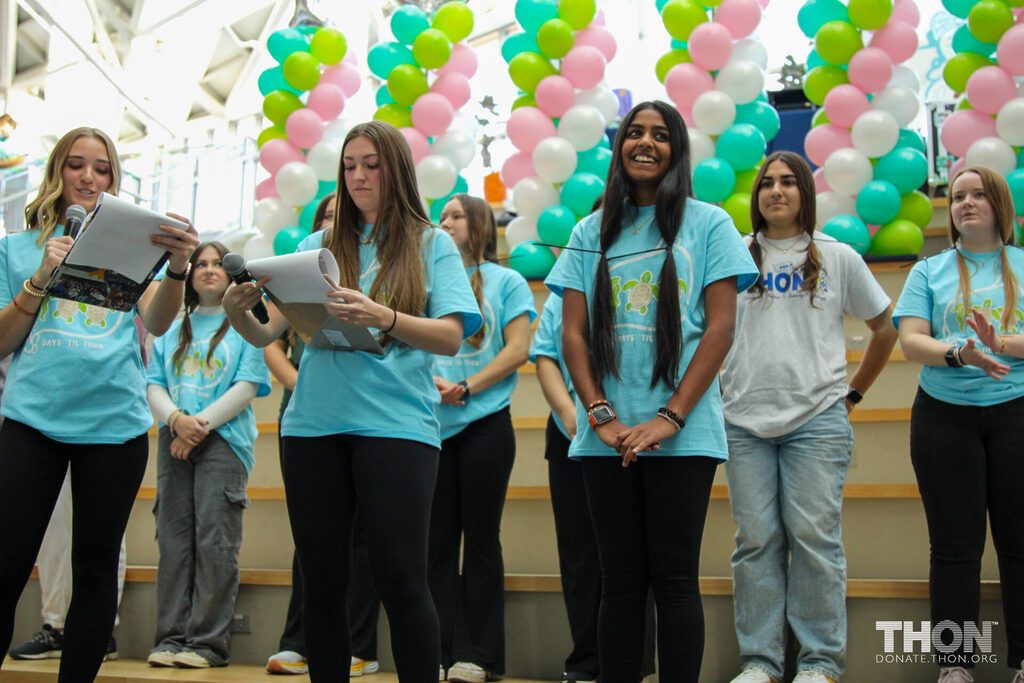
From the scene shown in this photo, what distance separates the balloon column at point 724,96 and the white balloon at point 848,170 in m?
0.29

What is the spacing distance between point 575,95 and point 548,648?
2580 millimetres

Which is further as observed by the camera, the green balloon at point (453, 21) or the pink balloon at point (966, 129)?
the green balloon at point (453, 21)

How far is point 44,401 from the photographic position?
176 centimetres

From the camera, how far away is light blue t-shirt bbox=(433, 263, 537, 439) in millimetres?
2371

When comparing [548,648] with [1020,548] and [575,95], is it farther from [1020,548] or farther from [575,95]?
[575,95]

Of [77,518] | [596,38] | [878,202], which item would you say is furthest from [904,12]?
[77,518]

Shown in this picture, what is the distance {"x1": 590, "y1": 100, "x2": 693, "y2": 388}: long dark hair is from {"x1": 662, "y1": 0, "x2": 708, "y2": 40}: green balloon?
237 centimetres

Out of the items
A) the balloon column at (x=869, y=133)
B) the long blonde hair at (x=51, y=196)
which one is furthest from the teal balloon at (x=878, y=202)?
the long blonde hair at (x=51, y=196)

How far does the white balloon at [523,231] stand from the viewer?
4.13m

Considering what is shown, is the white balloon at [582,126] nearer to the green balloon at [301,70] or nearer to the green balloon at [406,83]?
the green balloon at [406,83]

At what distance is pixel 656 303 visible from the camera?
167cm

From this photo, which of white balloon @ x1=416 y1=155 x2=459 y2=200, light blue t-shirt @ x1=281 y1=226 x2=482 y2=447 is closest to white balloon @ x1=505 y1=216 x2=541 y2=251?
white balloon @ x1=416 y1=155 x2=459 y2=200

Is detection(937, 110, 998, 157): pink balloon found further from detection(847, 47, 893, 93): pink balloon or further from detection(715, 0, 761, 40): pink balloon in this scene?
detection(715, 0, 761, 40): pink balloon

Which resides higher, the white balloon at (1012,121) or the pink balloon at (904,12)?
the pink balloon at (904,12)
